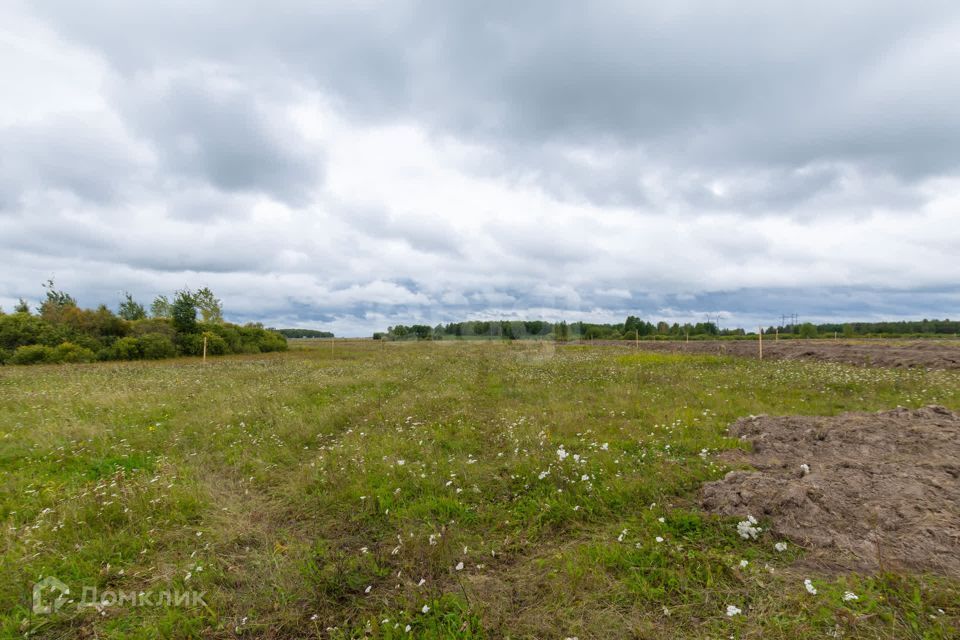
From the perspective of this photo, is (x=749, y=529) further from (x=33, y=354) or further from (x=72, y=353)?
(x=33, y=354)

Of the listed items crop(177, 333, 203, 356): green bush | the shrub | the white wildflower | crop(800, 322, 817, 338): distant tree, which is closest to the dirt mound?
the white wildflower

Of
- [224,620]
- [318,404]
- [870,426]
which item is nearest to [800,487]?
[870,426]

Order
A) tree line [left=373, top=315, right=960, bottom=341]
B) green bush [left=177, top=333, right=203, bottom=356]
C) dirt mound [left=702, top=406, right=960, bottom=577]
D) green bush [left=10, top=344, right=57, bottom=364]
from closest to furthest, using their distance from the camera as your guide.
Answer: dirt mound [left=702, top=406, right=960, bottom=577]
green bush [left=10, top=344, right=57, bottom=364]
green bush [left=177, top=333, right=203, bottom=356]
tree line [left=373, top=315, right=960, bottom=341]

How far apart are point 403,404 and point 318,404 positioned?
11.1 feet

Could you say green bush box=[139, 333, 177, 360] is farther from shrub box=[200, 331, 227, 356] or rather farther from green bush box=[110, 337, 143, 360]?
shrub box=[200, 331, 227, 356]

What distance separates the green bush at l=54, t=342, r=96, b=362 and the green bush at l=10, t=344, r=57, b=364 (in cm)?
37

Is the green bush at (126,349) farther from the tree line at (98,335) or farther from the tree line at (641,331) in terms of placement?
the tree line at (641,331)

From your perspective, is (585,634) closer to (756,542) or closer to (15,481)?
(756,542)

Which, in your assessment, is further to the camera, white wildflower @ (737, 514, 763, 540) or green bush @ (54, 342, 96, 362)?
green bush @ (54, 342, 96, 362)

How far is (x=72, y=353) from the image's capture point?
39594 millimetres

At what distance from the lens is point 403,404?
1295cm

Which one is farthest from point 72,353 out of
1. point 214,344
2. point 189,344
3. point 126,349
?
point 214,344

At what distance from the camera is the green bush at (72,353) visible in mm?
39156

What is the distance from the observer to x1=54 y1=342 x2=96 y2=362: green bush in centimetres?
3916
